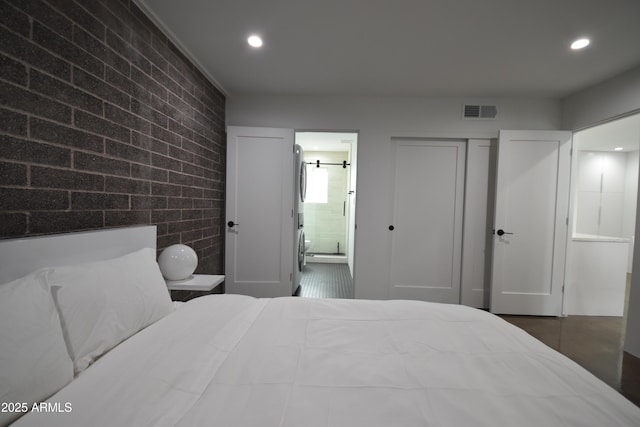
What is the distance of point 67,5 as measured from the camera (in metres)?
1.22

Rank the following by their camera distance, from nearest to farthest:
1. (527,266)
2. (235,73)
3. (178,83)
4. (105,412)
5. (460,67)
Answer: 1. (105,412)
2. (178,83)
3. (460,67)
4. (235,73)
5. (527,266)

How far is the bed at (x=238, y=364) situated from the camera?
0.68 m

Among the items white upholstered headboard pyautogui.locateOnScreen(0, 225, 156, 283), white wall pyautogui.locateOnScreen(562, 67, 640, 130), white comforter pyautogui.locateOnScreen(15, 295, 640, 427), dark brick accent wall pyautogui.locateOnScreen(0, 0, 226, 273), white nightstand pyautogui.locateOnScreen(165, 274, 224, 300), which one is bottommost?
white nightstand pyautogui.locateOnScreen(165, 274, 224, 300)

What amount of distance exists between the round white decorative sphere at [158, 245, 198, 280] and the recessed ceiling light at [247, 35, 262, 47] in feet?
5.79

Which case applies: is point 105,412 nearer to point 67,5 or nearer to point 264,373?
point 264,373

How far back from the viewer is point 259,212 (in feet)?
10.2

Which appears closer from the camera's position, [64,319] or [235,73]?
[64,319]

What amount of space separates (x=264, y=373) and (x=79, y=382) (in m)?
0.57

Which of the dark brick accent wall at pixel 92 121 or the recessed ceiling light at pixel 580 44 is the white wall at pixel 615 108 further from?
the dark brick accent wall at pixel 92 121

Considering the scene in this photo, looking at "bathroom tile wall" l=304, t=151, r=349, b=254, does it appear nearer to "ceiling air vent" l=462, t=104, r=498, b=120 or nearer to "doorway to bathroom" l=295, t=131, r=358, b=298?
"doorway to bathroom" l=295, t=131, r=358, b=298

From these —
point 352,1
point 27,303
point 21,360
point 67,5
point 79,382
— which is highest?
point 352,1

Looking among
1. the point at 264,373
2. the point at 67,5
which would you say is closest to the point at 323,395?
the point at 264,373

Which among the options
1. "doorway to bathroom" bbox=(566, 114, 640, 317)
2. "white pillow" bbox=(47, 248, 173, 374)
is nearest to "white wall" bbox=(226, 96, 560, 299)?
"doorway to bathroom" bbox=(566, 114, 640, 317)

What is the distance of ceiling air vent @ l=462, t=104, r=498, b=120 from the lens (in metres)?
3.06
